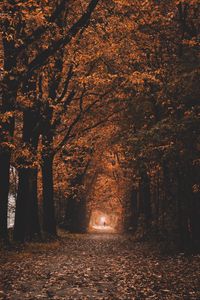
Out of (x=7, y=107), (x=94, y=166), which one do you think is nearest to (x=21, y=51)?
(x=7, y=107)

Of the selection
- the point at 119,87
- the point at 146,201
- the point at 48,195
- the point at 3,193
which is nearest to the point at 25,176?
the point at 3,193

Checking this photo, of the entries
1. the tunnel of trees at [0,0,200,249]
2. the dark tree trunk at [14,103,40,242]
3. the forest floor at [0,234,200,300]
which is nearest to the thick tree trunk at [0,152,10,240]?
the tunnel of trees at [0,0,200,249]

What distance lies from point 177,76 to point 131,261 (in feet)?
25.0

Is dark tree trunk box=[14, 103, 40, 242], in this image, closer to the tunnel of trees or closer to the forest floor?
the tunnel of trees

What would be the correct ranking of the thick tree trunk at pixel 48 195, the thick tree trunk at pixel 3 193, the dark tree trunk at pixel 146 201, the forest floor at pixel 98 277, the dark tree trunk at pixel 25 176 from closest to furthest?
1. the forest floor at pixel 98 277
2. the thick tree trunk at pixel 3 193
3. the dark tree trunk at pixel 25 176
4. the thick tree trunk at pixel 48 195
5. the dark tree trunk at pixel 146 201

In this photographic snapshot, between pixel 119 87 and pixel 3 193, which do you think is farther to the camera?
pixel 119 87

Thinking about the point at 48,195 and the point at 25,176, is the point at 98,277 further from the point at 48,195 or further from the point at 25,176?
the point at 48,195

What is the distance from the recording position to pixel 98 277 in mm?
15156

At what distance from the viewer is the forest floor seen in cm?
1198

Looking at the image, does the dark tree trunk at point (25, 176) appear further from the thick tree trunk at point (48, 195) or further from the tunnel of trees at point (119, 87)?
the thick tree trunk at point (48, 195)

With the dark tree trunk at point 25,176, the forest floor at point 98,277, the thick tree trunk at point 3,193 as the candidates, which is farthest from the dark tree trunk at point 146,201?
the thick tree trunk at point 3,193

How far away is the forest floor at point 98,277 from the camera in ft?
39.3

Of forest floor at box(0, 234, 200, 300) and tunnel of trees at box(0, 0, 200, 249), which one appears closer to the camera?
forest floor at box(0, 234, 200, 300)

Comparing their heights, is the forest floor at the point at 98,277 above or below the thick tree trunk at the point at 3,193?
below
